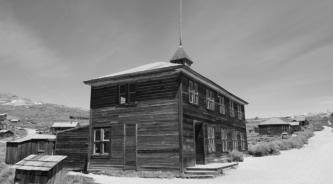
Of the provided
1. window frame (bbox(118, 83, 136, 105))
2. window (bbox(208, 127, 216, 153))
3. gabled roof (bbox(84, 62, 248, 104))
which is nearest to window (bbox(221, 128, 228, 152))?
window (bbox(208, 127, 216, 153))

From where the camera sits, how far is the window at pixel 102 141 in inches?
803

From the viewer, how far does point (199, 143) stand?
69.4ft

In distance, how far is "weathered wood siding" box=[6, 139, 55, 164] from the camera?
2747 centimetres

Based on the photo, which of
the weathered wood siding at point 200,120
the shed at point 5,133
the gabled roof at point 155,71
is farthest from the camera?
the shed at point 5,133

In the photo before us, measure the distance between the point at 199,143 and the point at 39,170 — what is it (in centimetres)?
1285

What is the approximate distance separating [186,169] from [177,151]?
1197 mm

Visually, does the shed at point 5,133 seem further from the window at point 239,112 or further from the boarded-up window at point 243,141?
the boarded-up window at point 243,141

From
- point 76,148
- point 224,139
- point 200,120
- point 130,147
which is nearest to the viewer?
point 130,147

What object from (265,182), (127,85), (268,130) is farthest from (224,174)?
(268,130)

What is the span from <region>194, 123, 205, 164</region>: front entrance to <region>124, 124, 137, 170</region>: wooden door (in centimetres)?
453

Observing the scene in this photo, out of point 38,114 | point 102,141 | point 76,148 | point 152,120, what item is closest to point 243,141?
point 152,120

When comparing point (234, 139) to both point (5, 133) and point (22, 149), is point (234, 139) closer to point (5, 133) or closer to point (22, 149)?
point (22, 149)

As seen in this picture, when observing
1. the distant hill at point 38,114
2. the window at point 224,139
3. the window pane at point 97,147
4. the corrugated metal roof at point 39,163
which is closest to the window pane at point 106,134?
the window pane at point 97,147

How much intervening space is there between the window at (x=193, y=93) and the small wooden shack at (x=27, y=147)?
15.8 metres
